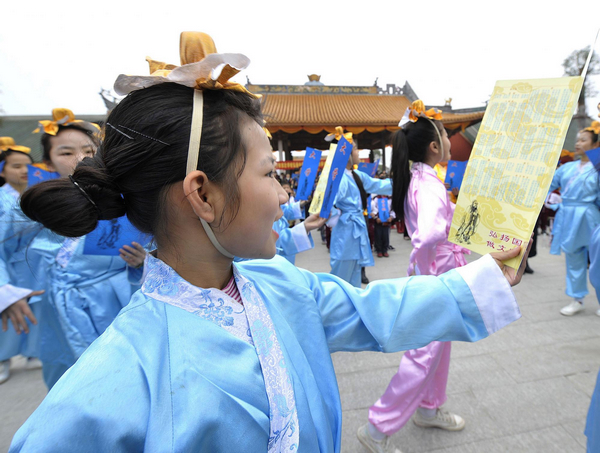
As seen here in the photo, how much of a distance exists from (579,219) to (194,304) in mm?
3937

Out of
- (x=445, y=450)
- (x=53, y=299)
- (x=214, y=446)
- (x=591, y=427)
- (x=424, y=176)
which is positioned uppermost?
(x=424, y=176)

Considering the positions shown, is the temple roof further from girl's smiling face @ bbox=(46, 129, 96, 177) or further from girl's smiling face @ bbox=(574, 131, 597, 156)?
girl's smiling face @ bbox=(46, 129, 96, 177)

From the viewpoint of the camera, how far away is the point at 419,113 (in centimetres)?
196

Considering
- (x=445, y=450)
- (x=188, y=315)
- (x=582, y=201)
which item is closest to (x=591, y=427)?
(x=445, y=450)

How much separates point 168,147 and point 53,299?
154 centimetres

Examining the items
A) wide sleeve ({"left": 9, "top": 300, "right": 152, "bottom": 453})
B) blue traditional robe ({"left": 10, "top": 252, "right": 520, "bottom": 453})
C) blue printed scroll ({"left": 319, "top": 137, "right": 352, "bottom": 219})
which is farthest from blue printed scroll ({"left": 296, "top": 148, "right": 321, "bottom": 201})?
wide sleeve ({"left": 9, "top": 300, "right": 152, "bottom": 453})

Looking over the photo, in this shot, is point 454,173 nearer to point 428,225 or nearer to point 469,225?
point 428,225

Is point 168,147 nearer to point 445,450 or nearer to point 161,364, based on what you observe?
point 161,364

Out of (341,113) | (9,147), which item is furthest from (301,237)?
(341,113)

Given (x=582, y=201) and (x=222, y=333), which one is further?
(x=582, y=201)

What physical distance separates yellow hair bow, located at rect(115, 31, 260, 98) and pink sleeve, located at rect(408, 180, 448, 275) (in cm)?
120

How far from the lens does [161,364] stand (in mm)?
571

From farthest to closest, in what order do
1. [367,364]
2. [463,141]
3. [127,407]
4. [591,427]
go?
[463,141]
[367,364]
[591,427]
[127,407]

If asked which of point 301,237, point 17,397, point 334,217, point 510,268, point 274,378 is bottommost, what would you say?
point 17,397
